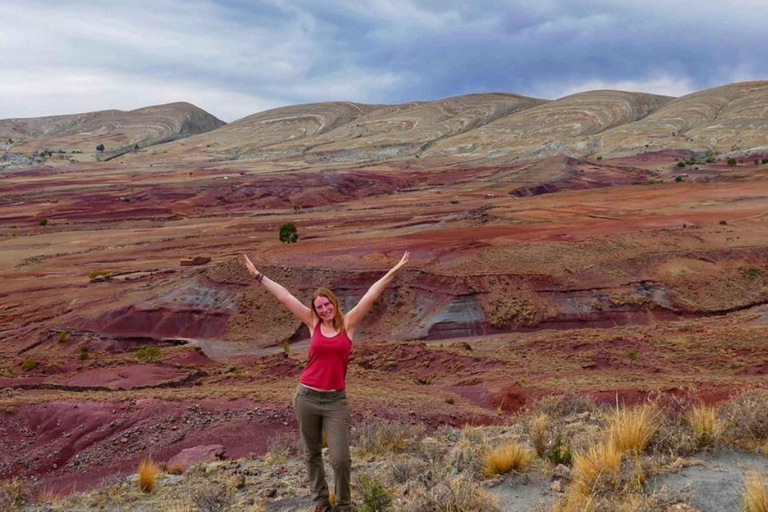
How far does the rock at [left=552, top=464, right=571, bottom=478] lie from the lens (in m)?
5.87

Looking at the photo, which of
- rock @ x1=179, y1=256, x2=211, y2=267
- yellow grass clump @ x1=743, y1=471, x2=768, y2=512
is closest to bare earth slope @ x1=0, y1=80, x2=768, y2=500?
rock @ x1=179, y1=256, x2=211, y2=267

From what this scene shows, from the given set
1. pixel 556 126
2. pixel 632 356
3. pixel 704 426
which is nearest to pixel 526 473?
pixel 704 426

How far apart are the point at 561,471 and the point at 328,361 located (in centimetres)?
248

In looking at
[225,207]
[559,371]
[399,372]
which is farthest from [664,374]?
[225,207]

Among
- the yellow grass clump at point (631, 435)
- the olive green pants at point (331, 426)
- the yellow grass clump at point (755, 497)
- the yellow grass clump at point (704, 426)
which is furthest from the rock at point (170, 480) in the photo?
the yellow grass clump at point (755, 497)

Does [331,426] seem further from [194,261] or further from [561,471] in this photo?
[194,261]

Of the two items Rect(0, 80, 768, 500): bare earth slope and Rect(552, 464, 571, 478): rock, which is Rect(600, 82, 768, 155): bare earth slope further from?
Rect(552, 464, 571, 478): rock

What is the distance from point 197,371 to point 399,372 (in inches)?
253

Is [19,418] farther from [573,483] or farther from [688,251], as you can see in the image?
[688,251]

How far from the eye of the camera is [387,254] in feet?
106

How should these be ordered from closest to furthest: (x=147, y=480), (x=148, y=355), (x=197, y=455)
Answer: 1. (x=147, y=480)
2. (x=197, y=455)
3. (x=148, y=355)

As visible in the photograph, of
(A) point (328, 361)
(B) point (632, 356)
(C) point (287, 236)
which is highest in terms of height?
(A) point (328, 361)

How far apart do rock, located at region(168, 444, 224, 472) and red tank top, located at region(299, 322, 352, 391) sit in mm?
5096

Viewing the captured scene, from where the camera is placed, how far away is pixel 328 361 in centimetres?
552
